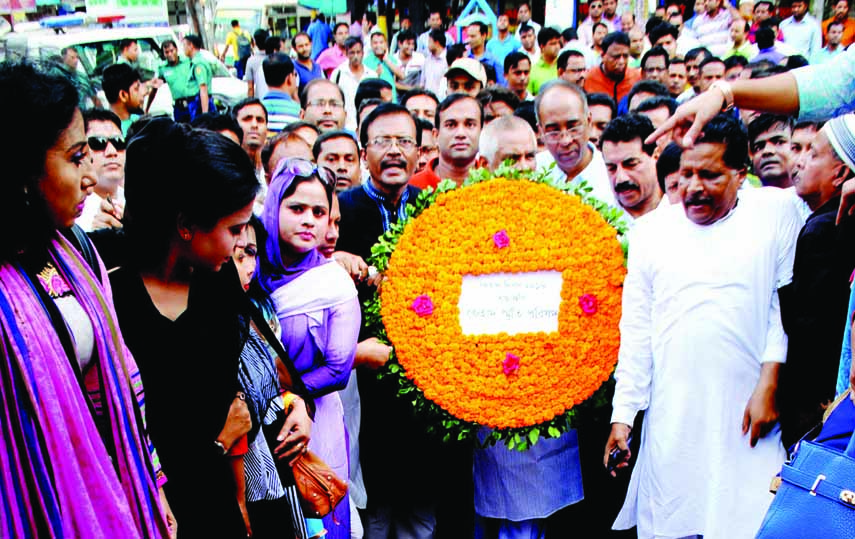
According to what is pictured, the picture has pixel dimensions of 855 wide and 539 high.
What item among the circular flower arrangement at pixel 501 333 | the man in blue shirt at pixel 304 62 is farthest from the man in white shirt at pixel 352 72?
the circular flower arrangement at pixel 501 333

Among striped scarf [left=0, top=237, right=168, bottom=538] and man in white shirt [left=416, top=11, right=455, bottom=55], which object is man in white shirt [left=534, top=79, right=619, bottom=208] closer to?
striped scarf [left=0, top=237, right=168, bottom=538]

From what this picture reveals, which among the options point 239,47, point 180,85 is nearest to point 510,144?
point 180,85

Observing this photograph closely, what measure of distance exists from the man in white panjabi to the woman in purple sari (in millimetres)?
1113

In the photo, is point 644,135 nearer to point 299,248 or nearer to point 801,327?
point 801,327

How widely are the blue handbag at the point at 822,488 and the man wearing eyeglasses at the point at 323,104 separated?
476 cm

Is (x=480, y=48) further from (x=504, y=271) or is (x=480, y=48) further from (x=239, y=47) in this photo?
(x=504, y=271)

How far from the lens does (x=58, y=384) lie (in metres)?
1.64

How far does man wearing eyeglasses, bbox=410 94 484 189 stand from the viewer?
4523mm

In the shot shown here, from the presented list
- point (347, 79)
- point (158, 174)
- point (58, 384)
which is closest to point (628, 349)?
point (158, 174)

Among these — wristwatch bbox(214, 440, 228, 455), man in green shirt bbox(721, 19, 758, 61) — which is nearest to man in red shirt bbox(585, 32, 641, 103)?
man in green shirt bbox(721, 19, 758, 61)

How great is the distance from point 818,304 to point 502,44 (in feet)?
28.8

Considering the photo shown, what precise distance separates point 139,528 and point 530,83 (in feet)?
25.6

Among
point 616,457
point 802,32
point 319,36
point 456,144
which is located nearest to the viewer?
point 616,457

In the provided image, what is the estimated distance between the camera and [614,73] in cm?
771
